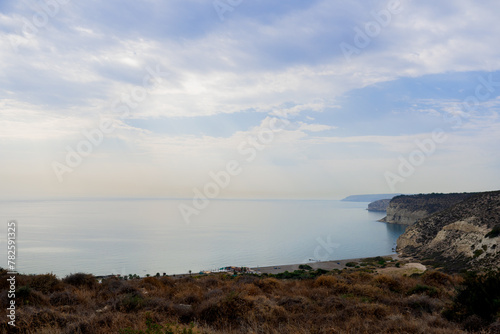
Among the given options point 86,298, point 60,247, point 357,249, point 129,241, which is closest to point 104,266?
point 60,247

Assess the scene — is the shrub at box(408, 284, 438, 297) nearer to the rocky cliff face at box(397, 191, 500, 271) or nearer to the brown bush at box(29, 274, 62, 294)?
the brown bush at box(29, 274, 62, 294)

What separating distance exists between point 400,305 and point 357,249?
85553 mm

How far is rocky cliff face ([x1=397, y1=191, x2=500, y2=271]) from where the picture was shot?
41666 mm

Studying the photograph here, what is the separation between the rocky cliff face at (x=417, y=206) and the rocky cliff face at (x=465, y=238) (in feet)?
195

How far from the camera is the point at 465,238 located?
167ft

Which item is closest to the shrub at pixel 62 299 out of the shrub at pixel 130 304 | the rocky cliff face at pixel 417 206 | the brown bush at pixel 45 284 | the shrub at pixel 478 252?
the brown bush at pixel 45 284

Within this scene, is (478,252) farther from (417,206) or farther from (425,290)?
(417,206)

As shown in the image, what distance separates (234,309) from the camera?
7.73 meters

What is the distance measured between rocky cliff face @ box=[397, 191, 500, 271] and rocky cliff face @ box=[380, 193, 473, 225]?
59.6 meters

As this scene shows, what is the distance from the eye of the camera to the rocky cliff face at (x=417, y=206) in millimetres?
123125

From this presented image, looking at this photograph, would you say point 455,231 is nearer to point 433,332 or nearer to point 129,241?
point 433,332

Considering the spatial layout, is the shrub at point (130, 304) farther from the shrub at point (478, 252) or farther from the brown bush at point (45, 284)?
the shrub at point (478, 252)

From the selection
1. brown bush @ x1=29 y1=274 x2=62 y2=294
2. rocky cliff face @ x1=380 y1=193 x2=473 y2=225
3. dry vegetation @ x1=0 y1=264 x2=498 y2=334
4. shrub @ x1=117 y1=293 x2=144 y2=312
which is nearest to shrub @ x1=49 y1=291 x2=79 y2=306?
dry vegetation @ x1=0 y1=264 x2=498 y2=334

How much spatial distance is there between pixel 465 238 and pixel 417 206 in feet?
317
